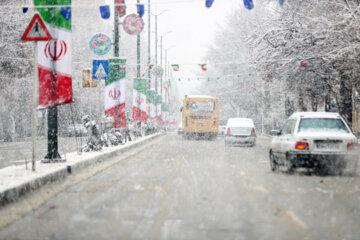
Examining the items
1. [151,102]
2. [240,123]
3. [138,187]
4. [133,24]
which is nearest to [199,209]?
[138,187]

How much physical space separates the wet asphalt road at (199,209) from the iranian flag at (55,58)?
2.40m

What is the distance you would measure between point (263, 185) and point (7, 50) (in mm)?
21624

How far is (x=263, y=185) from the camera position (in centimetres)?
1080

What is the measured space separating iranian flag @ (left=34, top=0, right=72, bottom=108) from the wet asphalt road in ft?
7.89

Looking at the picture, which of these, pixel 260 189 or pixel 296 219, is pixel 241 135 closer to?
pixel 260 189

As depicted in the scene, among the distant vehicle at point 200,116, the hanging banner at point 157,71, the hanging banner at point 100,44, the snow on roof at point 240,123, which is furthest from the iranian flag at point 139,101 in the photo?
the hanging banner at point 100,44

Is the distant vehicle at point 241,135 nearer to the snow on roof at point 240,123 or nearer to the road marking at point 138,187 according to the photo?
the snow on roof at point 240,123

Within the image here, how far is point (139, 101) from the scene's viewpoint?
1385 inches

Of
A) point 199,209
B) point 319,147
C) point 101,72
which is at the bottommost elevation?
point 199,209

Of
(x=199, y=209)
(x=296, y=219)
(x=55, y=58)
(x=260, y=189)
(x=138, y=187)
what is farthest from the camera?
(x=55, y=58)

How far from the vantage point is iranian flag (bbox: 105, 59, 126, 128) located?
24016mm

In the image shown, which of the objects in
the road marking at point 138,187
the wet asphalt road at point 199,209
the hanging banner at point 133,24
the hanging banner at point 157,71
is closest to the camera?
the wet asphalt road at point 199,209

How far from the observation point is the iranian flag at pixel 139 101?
3394 centimetres

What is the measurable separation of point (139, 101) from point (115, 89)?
10927 mm
